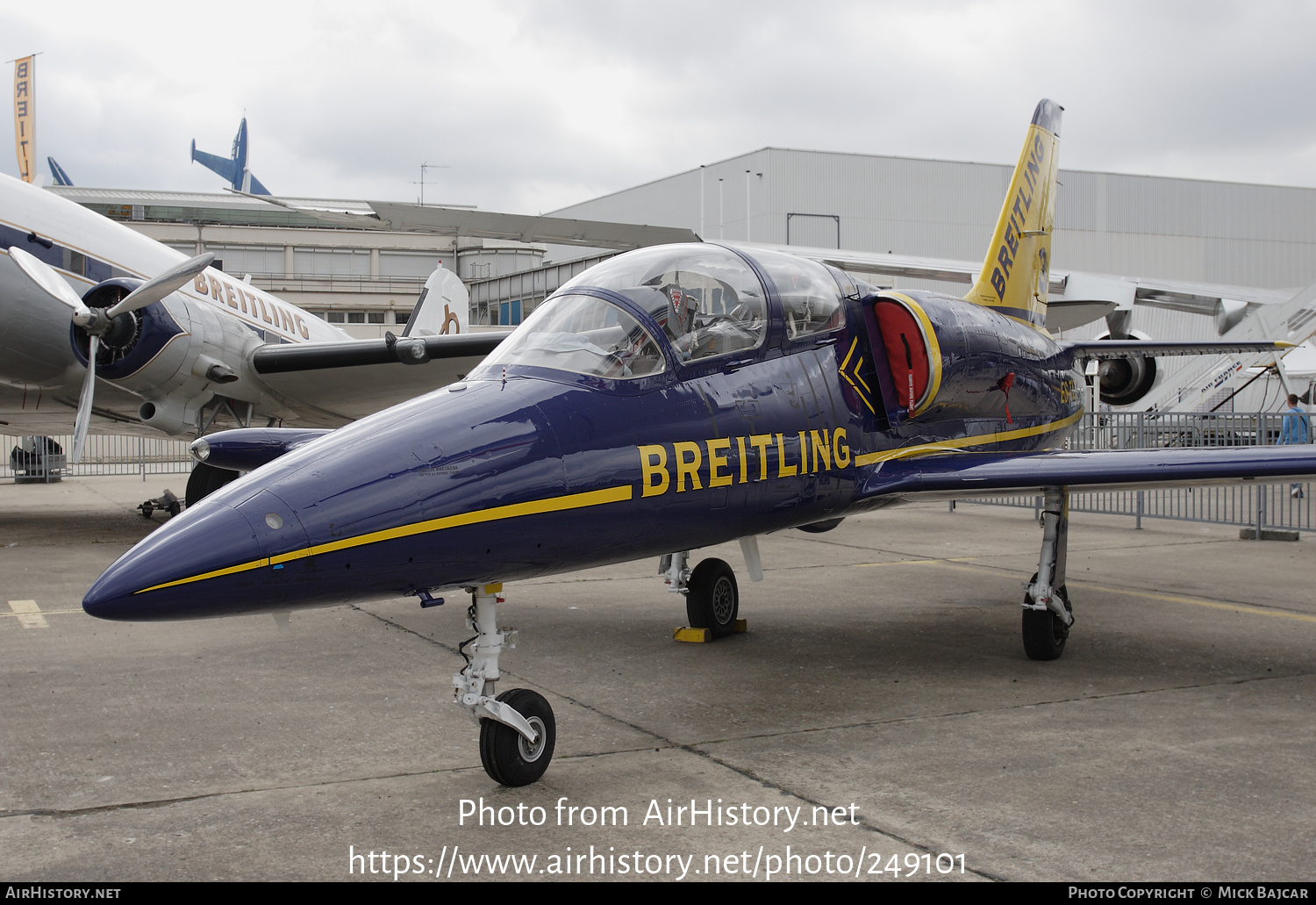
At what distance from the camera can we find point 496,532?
3.94 meters

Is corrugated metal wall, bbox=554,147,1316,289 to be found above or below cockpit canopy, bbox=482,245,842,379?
above

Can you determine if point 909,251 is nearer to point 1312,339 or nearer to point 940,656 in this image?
point 1312,339

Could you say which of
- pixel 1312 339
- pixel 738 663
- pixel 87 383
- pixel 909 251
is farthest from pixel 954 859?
pixel 909 251

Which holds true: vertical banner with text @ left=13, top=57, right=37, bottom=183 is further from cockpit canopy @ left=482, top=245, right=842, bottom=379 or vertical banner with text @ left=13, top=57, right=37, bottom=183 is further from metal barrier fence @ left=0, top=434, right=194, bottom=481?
cockpit canopy @ left=482, top=245, right=842, bottom=379

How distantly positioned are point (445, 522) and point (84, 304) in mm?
10316

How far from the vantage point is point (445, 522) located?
379 centimetres

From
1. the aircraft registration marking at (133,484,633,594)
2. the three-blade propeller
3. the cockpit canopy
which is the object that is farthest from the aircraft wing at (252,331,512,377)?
the aircraft registration marking at (133,484,633,594)

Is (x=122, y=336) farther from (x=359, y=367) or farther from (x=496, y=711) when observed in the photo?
(x=496, y=711)

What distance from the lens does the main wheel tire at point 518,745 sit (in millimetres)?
4152

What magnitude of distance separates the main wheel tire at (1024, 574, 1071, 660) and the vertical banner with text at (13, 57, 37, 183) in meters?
45.5

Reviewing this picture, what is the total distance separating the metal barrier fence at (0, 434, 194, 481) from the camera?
24.8 metres

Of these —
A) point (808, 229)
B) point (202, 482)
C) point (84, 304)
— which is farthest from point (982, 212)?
point (84, 304)

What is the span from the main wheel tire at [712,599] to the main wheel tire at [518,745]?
10.5 ft

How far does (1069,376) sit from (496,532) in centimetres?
688
